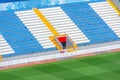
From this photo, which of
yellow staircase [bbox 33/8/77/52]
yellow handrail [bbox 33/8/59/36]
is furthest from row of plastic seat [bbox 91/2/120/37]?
yellow handrail [bbox 33/8/59/36]

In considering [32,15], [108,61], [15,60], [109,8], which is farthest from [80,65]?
[109,8]

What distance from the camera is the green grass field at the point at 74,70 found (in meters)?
22.3

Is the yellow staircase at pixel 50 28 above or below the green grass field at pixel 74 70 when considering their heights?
above

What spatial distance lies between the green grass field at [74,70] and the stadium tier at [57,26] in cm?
316

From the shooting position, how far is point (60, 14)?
3158 cm

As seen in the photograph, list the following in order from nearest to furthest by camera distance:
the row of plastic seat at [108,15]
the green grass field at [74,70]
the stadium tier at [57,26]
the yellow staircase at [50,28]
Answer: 1. the green grass field at [74,70]
2. the stadium tier at [57,26]
3. the yellow staircase at [50,28]
4. the row of plastic seat at [108,15]

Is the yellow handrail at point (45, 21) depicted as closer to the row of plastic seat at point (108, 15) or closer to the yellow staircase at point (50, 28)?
the yellow staircase at point (50, 28)

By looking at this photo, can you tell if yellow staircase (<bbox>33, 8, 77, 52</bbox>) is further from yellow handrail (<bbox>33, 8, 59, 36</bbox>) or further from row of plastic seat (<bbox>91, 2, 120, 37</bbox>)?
row of plastic seat (<bbox>91, 2, 120, 37</bbox>)

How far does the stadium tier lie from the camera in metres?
28.2

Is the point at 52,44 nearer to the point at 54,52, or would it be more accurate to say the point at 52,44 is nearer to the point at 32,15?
the point at 54,52

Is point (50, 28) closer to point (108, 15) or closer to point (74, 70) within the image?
point (108, 15)

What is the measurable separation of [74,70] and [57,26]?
7449mm

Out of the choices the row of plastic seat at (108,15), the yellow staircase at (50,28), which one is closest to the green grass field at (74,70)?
the yellow staircase at (50,28)

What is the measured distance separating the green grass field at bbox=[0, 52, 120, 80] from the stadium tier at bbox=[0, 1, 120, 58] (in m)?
3.16
